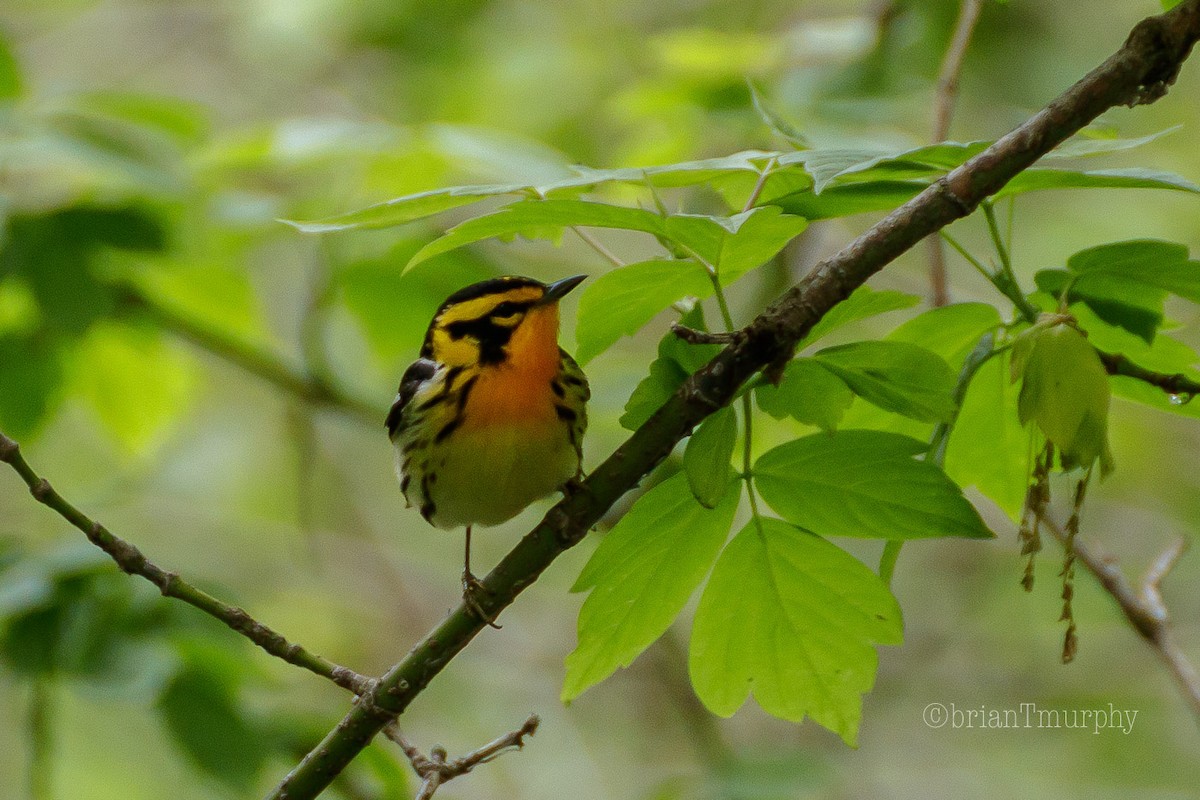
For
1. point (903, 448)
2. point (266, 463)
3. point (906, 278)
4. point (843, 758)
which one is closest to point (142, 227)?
point (903, 448)

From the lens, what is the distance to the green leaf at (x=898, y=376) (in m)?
1.23

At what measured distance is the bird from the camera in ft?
7.36

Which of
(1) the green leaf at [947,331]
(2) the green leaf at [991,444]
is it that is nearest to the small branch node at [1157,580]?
(2) the green leaf at [991,444]

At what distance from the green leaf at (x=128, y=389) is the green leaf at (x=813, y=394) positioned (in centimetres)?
235

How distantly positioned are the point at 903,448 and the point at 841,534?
4.7 inches

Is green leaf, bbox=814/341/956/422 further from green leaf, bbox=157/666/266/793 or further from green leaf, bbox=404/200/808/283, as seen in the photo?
green leaf, bbox=157/666/266/793

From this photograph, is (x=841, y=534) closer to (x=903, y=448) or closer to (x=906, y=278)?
(x=903, y=448)

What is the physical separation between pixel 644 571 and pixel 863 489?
10.1 inches

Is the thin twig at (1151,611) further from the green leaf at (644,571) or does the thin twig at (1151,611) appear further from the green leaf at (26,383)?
the green leaf at (26,383)

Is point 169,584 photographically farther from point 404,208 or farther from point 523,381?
point 523,381

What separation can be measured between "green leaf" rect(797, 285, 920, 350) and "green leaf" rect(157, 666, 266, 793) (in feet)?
4.70

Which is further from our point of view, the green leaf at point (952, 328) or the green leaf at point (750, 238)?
the green leaf at point (952, 328)

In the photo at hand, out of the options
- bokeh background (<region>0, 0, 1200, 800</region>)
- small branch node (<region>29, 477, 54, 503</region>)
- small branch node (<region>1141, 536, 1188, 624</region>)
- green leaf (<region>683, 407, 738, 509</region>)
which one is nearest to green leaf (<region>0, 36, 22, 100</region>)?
bokeh background (<region>0, 0, 1200, 800</region>)

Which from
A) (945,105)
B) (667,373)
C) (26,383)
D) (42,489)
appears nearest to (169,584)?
(42,489)
